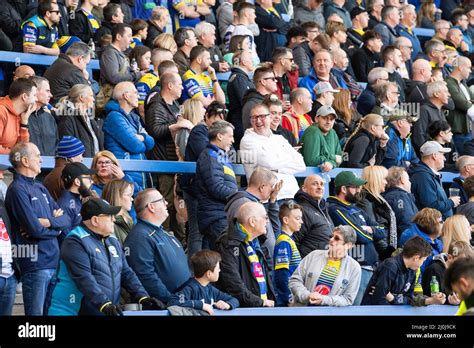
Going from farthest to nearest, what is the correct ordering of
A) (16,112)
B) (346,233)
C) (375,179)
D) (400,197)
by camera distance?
1. (400,197)
2. (375,179)
3. (16,112)
4. (346,233)

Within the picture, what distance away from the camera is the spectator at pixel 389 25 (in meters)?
19.5

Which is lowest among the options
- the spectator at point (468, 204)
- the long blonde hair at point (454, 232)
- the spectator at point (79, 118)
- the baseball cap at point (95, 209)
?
the spectator at point (468, 204)

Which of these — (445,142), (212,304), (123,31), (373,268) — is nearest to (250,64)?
(123,31)

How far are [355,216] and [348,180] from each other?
368 millimetres

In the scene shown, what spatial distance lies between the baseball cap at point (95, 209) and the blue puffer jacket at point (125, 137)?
9.50 feet

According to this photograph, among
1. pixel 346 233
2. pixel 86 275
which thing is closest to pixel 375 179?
pixel 346 233

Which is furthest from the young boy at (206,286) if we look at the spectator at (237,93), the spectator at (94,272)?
the spectator at (237,93)

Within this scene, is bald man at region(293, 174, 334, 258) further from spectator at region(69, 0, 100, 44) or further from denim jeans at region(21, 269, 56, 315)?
spectator at region(69, 0, 100, 44)

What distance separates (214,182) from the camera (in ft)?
41.4

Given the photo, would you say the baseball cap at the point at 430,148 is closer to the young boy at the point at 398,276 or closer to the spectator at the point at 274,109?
the spectator at the point at 274,109

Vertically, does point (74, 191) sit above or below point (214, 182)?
above

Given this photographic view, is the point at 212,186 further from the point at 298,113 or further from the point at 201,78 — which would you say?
the point at 201,78
